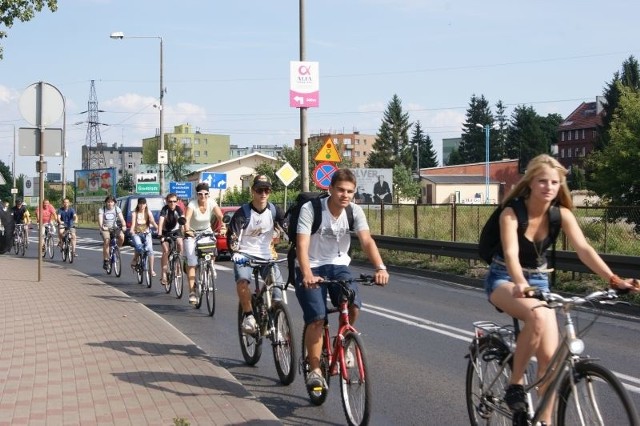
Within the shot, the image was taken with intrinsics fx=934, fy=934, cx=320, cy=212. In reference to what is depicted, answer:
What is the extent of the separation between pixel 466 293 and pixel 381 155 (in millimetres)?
113500

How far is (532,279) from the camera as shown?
512 centimetres

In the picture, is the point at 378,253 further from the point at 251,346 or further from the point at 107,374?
the point at 251,346

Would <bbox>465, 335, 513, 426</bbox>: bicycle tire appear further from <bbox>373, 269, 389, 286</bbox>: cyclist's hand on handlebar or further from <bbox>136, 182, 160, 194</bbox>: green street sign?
<bbox>136, 182, 160, 194</bbox>: green street sign

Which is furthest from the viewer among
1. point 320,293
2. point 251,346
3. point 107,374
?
point 251,346

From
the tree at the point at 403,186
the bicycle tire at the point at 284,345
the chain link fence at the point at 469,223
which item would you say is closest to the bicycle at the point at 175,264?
the bicycle tire at the point at 284,345

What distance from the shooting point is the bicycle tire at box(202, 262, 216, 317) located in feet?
41.2

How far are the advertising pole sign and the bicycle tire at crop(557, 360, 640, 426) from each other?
20.5 metres

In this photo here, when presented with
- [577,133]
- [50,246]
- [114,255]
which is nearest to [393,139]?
[577,133]

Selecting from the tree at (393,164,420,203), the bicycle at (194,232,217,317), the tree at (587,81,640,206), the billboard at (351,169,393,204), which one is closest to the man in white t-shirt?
the bicycle at (194,232,217,317)

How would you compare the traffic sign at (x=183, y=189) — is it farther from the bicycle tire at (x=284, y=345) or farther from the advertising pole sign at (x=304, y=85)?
the bicycle tire at (x=284, y=345)

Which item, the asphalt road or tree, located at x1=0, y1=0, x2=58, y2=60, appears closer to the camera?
the asphalt road

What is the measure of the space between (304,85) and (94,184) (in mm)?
58151

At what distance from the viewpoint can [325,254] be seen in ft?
21.9

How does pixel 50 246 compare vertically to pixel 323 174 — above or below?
below
